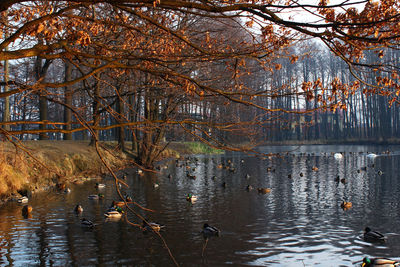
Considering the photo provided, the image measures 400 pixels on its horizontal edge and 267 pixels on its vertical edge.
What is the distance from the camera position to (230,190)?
2203 centimetres

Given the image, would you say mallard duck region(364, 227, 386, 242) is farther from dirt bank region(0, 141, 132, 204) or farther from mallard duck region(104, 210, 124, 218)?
mallard duck region(104, 210, 124, 218)

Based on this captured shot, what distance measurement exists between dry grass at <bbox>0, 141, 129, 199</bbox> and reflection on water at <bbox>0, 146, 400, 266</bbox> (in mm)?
1039

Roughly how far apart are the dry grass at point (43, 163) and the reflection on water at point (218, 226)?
104 centimetres

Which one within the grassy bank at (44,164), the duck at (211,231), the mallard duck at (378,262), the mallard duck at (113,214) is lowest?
the mallard duck at (378,262)

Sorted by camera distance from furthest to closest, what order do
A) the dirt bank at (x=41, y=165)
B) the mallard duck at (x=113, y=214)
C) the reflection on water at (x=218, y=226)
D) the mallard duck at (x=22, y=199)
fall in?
the dirt bank at (x=41, y=165), the mallard duck at (x=22, y=199), the mallard duck at (x=113, y=214), the reflection on water at (x=218, y=226)

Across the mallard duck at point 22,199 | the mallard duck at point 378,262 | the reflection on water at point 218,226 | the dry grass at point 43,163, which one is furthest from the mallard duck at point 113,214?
the mallard duck at point 378,262

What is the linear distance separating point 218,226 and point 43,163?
7.31 metres

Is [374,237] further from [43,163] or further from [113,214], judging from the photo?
[43,163]

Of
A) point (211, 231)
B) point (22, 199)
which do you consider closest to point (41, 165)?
point (22, 199)

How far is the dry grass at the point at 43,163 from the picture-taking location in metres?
17.4

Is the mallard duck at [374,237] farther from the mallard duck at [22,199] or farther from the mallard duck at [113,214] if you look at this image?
the mallard duck at [22,199]

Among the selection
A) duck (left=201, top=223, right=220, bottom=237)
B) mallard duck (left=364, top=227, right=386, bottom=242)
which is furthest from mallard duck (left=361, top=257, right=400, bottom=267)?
duck (left=201, top=223, right=220, bottom=237)

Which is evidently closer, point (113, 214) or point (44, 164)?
point (44, 164)

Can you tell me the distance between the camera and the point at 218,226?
13.4 m
